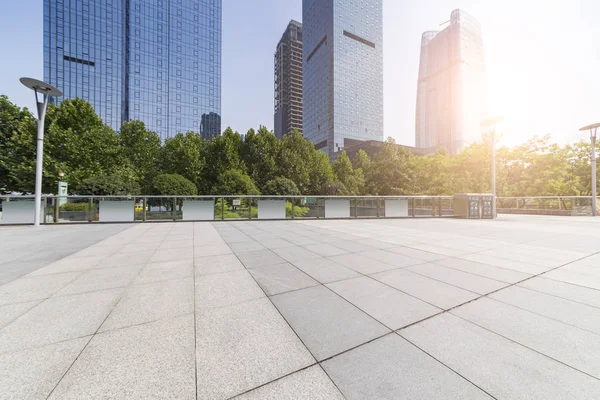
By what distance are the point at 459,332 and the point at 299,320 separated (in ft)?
5.37

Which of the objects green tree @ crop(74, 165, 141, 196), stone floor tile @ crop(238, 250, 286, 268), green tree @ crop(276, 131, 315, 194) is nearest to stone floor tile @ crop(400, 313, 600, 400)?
stone floor tile @ crop(238, 250, 286, 268)

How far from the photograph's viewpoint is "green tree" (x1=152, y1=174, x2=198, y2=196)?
1977 centimetres

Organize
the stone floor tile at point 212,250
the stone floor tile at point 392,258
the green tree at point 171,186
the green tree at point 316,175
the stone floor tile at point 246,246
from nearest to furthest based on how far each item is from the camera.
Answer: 1. the stone floor tile at point 392,258
2. the stone floor tile at point 212,250
3. the stone floor tile at point 246,246
4. the green tree at point 171,186
5. the green tree at point 316,175

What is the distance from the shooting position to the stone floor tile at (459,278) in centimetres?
386

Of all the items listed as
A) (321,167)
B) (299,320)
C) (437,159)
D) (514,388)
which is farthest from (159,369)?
(437,159)

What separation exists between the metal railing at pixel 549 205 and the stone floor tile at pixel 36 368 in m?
28.0

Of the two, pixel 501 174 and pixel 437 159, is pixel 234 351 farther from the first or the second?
pixel 437 159

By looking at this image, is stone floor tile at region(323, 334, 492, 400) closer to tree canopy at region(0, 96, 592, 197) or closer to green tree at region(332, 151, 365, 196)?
tree canopy at region(0, 96, 592, 197)

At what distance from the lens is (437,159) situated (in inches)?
1377

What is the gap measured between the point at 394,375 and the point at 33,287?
5.08 metres

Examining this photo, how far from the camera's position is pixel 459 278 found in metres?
4.29

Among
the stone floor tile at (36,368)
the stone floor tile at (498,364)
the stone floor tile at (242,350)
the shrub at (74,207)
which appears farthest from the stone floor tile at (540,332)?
the shrub at (74,207)

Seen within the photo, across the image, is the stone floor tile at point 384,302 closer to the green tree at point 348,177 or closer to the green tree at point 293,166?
the green tree at point 293,166

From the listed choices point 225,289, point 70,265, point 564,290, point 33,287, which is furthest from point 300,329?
point 70,265
